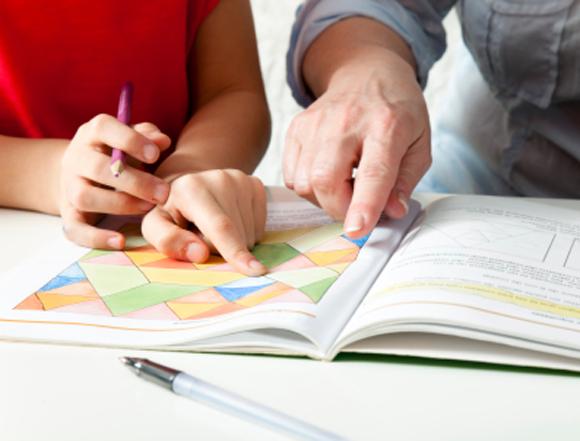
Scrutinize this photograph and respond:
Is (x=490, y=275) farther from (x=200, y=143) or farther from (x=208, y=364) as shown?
(x=200, y=143)

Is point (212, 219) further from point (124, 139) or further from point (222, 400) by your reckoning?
point (222, 400)

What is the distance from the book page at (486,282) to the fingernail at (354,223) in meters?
0.03

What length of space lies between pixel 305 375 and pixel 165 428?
9cm

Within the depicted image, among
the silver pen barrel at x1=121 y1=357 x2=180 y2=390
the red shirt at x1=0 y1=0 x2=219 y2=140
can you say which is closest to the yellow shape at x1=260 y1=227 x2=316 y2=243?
the silver pen barrel at x1=121 y1=357 x2=180 y2=390

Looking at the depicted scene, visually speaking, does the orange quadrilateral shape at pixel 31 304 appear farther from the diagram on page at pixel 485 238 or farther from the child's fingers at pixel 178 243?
the diagram on page at pixel 485 238

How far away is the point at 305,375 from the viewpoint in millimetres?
462

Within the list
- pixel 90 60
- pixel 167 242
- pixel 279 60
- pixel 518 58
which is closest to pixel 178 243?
pixel 167 242

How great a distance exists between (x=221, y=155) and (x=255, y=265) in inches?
11.0

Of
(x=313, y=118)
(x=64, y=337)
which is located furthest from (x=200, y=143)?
(x=64, y=337)

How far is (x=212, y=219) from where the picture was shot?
0.62 metres

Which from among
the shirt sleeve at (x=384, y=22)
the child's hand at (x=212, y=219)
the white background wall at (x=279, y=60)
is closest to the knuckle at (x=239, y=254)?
the child's hand at (x=212, y=219)

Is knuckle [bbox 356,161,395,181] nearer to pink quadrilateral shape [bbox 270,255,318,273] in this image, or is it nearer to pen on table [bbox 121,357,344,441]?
pink quadrilateral shape [bbox 270,255,318,273]

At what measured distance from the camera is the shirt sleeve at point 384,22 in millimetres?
913

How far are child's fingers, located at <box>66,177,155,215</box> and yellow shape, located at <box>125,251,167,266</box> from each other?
0.19 feet
